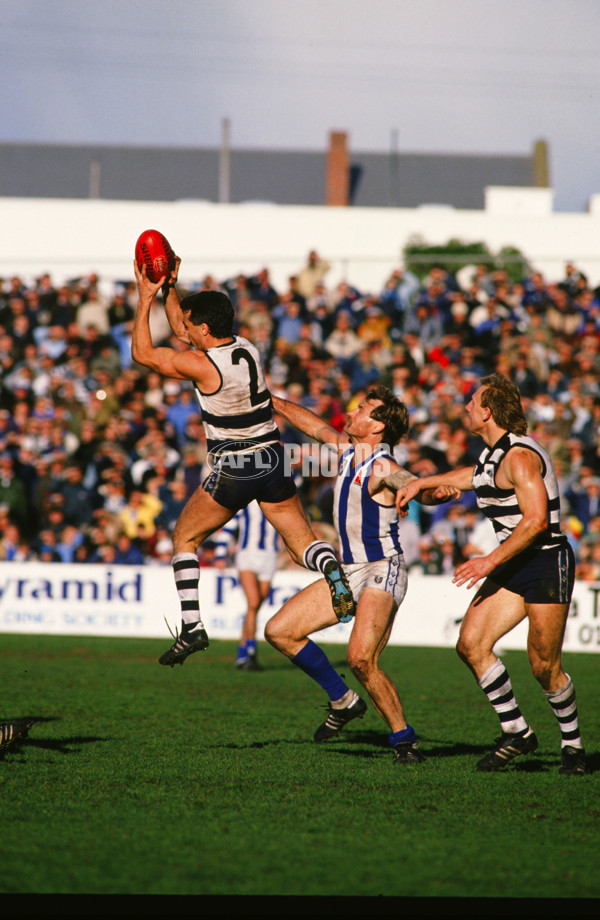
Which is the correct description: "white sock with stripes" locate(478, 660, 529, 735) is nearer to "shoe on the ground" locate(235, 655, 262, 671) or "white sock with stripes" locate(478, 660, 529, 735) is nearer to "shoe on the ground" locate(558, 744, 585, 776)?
"shoe on the ground" locate(558, 744, 585, 776)

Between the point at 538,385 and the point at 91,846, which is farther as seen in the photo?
the point at 538,385

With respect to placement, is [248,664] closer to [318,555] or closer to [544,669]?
[318,555]

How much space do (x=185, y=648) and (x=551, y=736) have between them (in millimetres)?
2946

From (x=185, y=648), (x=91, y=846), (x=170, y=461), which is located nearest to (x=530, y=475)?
(x=185, y=648)

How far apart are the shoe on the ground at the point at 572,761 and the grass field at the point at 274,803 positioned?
95mm

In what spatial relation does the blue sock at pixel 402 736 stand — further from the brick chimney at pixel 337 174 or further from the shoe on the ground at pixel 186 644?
the brick chimney at pixel 337 174

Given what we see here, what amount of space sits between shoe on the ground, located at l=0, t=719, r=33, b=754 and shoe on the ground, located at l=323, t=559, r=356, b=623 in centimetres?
196

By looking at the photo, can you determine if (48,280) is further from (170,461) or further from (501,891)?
(501,891)

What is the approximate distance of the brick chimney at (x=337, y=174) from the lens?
41688mm

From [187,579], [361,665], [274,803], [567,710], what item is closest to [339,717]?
[361,665]

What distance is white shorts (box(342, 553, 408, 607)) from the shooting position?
647 centimetres

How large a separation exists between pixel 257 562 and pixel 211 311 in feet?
17.6

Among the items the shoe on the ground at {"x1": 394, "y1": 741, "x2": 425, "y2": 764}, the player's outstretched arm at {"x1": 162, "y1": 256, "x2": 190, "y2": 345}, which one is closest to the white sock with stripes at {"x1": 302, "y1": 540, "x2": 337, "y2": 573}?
the shoe on the ground at {"x1": 394, "y1": 741, "x2": 425, "y2": 764}

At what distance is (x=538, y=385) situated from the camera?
16.8 m
